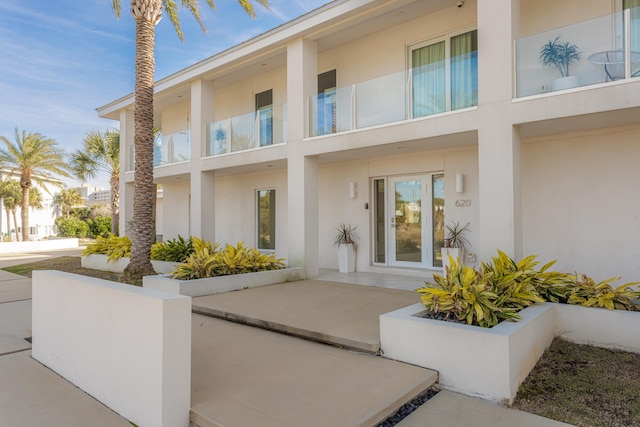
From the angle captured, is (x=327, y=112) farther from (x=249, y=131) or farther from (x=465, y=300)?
(x=465, y=300)

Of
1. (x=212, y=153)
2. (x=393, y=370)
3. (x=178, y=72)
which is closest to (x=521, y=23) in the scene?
(x=393, y=370)

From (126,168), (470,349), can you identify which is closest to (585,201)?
(470,349)

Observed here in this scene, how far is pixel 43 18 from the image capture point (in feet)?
61.6

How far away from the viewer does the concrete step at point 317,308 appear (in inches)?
207

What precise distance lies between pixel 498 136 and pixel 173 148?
11.4 meters

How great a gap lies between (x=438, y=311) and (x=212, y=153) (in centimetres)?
1015

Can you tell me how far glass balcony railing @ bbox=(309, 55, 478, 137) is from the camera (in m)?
7.93

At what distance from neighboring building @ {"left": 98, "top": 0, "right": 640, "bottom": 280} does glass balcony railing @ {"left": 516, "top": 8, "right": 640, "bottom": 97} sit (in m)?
0.03

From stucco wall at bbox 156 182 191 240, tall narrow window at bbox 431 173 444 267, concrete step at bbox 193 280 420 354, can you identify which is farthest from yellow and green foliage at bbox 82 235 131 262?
tall narrow window at bbox 431 173 444 267

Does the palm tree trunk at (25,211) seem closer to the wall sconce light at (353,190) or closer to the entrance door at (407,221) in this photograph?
the wall sconce light at (353,190)

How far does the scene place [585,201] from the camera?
8.05m

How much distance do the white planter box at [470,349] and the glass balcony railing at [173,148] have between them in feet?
36.9

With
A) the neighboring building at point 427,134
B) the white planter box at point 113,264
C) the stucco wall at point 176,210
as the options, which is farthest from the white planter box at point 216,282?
the stucco wall at point 176,210

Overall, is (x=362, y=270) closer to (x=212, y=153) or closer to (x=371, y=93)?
(x=371, y=93)
